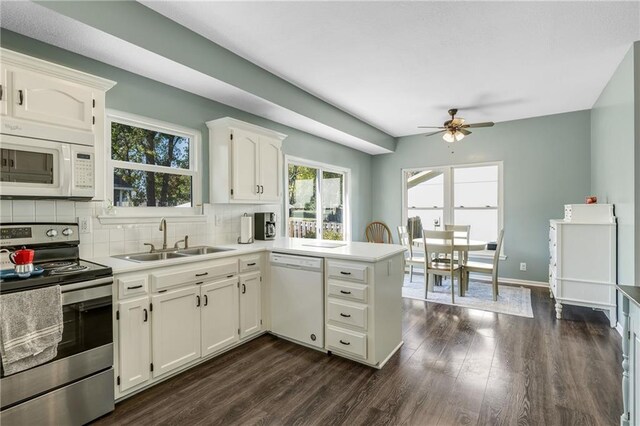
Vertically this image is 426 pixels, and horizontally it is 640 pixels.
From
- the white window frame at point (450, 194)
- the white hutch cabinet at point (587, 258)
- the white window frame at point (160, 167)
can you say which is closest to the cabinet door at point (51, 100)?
the white window frame at point (160, 167)

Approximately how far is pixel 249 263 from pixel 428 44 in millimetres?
2543

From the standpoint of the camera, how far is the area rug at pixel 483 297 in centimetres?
396

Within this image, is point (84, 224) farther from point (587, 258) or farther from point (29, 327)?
point (587, 258)

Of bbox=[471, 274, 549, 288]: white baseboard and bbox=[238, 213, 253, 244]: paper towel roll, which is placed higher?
bbox=[238, 213, 253, 244]: paper towel roll

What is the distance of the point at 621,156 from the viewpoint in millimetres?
3270

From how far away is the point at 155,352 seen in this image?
2250 millimetres

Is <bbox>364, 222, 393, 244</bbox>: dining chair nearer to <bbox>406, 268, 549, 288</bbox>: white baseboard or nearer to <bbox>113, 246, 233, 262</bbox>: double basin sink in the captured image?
<bbox>406, 268, 549, 288</bbox>: white baseboard

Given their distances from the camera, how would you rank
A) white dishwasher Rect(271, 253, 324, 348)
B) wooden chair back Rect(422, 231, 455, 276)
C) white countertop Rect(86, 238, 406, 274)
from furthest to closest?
wooden chair back Rect(422, 231, 455, 276), white dishwasher Rect(271, 253, 324, 348), white countertop Rect(86, 238, 406, 274)

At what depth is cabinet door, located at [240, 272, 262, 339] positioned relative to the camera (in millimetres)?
2902

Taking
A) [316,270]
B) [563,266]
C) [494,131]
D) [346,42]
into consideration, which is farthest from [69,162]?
[494,131]

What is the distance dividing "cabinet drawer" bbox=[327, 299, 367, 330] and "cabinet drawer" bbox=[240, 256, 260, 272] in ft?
2.68

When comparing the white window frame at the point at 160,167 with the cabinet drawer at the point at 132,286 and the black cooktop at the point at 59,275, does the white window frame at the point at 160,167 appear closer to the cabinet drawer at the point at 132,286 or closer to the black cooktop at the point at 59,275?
the black cooktop at the point at 59,275

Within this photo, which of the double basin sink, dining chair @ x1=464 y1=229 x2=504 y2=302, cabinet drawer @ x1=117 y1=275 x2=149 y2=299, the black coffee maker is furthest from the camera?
dining chair @ x1=464 y1=229 x2=504 y2=302

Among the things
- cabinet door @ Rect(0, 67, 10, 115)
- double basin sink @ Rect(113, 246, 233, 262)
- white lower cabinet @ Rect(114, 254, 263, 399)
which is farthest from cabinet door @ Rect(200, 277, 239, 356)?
cabinet door @ Rect(0, 67, 10, 115)
